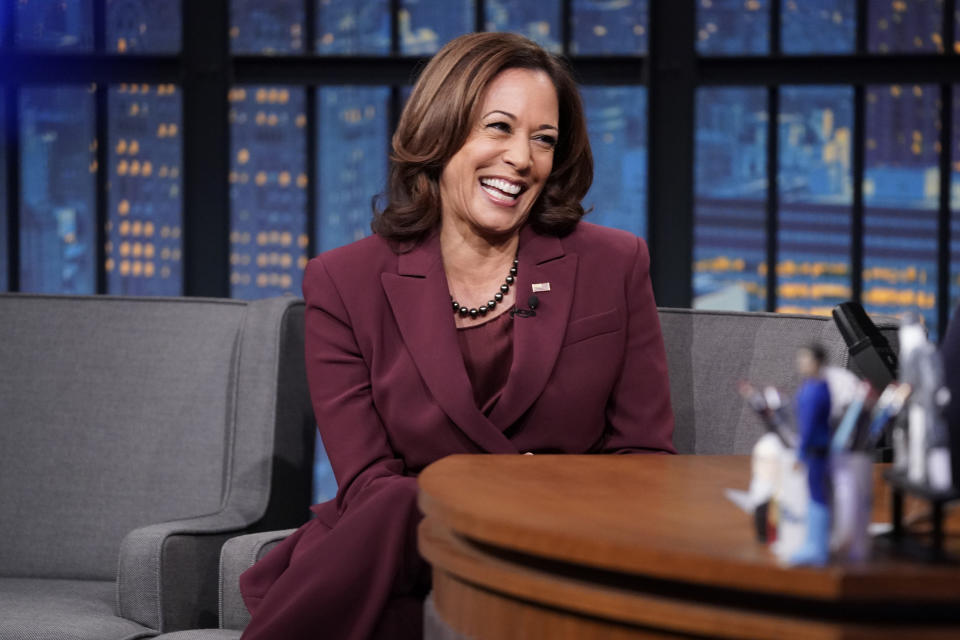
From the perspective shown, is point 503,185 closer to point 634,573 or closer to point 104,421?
point 104,421

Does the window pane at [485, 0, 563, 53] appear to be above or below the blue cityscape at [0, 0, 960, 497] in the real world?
above

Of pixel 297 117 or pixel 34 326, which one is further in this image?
pixel 297 117

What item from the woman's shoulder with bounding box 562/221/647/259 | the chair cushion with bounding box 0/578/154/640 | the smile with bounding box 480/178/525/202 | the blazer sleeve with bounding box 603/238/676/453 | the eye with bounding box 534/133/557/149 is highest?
the eye with bounding box 534/133/557/149

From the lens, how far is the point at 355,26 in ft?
15.9

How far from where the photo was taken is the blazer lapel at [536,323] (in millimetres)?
2010

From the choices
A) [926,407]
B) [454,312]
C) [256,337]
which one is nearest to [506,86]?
[454,312]

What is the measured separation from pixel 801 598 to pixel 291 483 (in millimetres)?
1900

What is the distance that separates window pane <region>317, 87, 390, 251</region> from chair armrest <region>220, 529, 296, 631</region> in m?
2.89

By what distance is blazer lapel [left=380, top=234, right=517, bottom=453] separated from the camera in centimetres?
196

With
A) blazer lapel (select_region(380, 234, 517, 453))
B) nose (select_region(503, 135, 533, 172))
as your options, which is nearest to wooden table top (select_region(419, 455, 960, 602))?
blazer lapel (select_region(380, 234, 517, 453))

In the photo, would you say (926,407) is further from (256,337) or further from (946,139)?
(946,139)

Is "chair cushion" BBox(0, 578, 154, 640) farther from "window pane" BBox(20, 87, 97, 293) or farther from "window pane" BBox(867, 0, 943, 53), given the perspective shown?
"window pane" BBox(867, 0, 943, 53)

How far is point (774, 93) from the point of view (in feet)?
15.6

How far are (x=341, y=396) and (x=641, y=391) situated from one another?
55 cm
